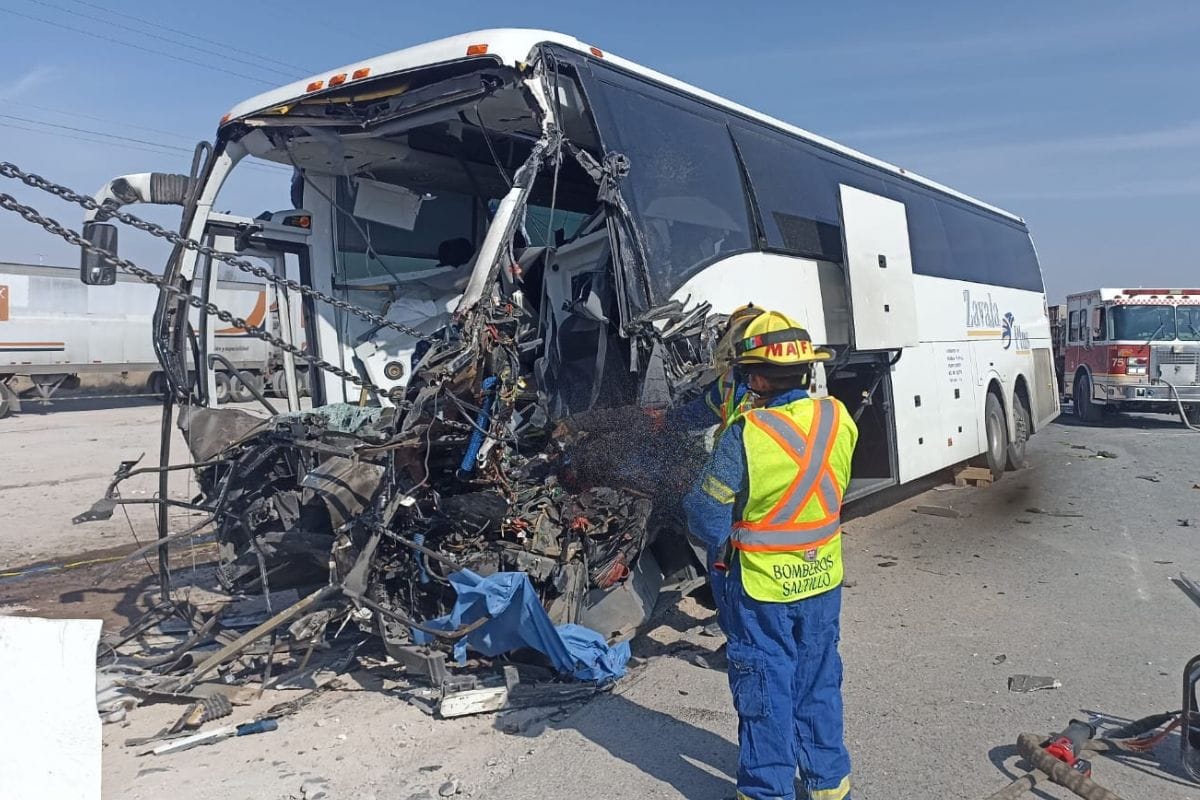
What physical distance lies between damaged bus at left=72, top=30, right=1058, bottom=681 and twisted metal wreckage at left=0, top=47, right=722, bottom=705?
0.05 feet

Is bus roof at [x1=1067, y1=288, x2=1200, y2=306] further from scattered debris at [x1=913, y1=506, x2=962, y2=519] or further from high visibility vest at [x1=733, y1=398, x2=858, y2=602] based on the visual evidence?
high visibility vest at [x1=733, y1=398, x2=858, y2=602]

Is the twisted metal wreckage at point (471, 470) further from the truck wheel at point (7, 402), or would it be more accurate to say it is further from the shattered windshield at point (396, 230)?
the truck wheel at point (7, 402)

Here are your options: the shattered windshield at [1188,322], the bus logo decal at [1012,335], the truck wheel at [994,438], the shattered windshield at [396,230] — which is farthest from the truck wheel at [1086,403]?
the shattered windshield at [396,230]

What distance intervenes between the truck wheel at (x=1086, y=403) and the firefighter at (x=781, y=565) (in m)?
18.5

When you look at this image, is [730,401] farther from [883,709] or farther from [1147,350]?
[1147,350]

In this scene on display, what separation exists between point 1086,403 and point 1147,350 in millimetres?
1899

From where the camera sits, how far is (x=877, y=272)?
7.74 m

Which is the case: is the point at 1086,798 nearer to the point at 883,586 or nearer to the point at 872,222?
the point at 883,586

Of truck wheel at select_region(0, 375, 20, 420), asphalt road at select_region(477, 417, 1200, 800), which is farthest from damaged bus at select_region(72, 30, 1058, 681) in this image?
truck wheel at select_region(0, 375, 20, 420)

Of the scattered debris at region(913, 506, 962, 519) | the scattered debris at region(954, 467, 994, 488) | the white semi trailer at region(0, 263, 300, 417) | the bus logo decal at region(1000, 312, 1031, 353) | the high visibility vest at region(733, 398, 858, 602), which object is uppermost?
the white semi trailer at region(0, 263, 300, 417)

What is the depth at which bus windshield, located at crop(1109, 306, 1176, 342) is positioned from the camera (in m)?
18.5

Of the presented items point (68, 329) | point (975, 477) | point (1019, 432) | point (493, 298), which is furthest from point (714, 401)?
point (68, 329)

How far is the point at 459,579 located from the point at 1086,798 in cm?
278

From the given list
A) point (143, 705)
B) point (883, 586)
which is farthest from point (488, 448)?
point (883, 586)
